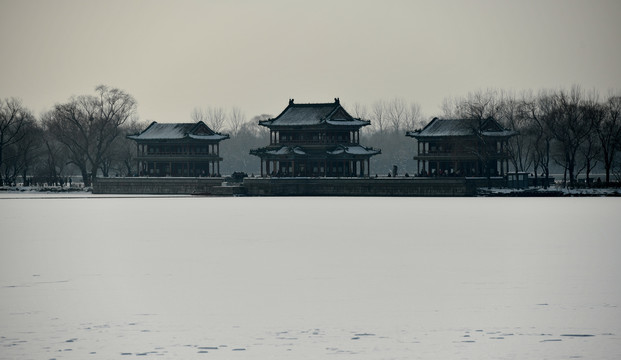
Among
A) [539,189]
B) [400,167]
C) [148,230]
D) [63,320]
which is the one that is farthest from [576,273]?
[400,167]

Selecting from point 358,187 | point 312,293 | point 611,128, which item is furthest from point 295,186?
point 312,293

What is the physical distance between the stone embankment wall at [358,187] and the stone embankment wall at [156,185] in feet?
17.2

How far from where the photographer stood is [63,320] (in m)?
18.6

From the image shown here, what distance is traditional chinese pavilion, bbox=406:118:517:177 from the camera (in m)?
89.9

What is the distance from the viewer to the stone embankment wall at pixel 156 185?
312 ft

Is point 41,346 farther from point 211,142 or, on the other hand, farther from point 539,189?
point 211,142

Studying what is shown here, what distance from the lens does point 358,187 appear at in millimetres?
87938

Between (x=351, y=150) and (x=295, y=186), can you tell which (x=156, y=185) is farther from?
(x=351, y=150)

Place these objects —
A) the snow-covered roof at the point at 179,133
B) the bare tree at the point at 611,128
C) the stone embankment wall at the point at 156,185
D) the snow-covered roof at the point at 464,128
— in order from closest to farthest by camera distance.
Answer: the bare tree at the point at 611,128, the snow-covered roof at the point at 464,128, the stone embankment wall at the point at 156,185, the snow-covered roof at the point at 179,133

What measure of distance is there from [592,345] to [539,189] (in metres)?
67.4

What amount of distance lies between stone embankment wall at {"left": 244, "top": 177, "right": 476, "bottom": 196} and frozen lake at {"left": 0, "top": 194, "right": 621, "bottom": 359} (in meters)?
42.5

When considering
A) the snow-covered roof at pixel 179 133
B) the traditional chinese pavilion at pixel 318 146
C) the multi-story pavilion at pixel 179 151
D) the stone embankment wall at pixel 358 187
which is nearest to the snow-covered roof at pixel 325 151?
the traditional chinese pavilion at pixel 318 146

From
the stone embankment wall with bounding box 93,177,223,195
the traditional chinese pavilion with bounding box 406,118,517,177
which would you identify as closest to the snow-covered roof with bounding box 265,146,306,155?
the stone embankment wall with bounding box 93,177,223,195

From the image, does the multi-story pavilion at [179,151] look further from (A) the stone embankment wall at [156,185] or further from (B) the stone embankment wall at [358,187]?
(B) the stone embankment wall at [358,187]
